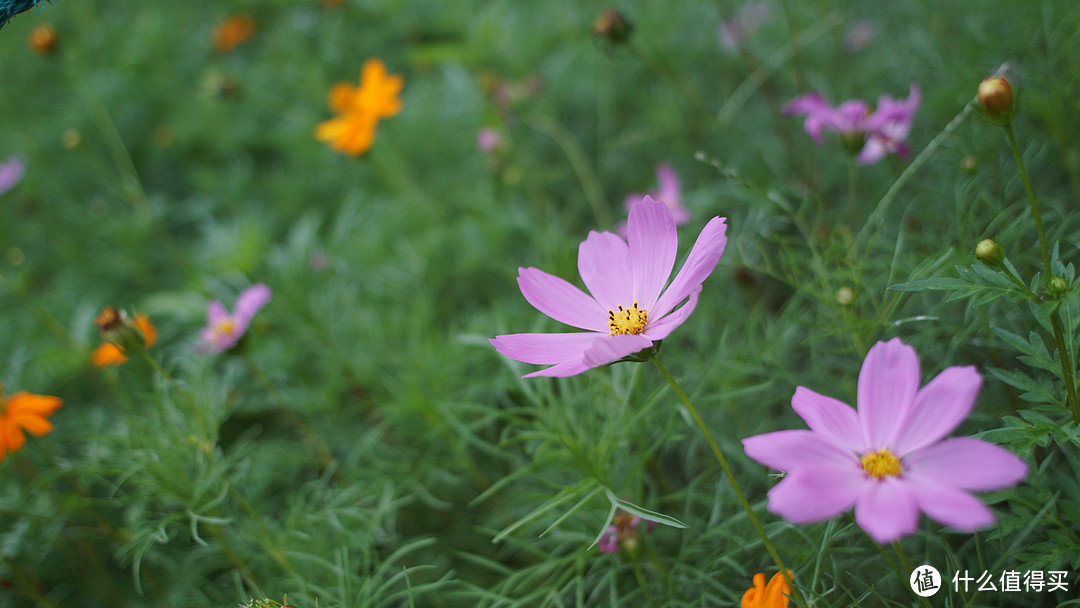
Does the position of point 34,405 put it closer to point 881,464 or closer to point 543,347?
point 543,347

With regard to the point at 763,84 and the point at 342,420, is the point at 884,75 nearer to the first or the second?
the point at 763,84

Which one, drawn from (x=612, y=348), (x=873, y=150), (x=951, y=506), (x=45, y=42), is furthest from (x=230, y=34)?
(x=951, y=506)

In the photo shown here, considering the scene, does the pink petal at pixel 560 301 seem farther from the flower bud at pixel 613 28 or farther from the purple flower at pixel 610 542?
the flower bud at pixel 613 28

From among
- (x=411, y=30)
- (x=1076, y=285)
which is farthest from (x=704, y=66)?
(x=1076, y=285)

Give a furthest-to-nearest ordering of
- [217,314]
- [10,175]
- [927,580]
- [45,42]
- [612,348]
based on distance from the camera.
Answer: [10,175] → [45,42] → [217,314] → [927,580] → [612,348]

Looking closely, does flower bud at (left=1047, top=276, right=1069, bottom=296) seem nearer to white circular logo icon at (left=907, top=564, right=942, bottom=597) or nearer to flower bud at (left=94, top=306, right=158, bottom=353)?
white circular logo icon at (left=907, top=564, right=942, bottom=597)

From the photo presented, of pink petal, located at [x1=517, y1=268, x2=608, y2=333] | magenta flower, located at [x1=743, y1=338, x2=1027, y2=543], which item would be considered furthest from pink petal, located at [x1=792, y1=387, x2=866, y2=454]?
pink petal, located at [x1=517, y1=268, x2=608, y2=333]
